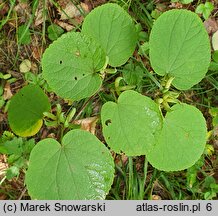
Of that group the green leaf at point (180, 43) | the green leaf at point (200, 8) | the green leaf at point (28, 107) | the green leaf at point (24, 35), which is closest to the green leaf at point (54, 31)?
the green leaf at point (24, 35)

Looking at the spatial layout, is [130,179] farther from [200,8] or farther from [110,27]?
[200,8]

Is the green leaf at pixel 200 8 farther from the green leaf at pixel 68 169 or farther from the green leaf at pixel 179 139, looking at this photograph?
the green leaf at pixel 68 169

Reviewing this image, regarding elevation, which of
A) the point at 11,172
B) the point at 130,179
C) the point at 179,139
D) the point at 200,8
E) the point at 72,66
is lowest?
the point at 130,179

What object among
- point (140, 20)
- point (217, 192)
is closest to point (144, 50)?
point (140, 20)

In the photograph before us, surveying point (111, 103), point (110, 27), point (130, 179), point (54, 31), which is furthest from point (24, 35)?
point (130, 179)

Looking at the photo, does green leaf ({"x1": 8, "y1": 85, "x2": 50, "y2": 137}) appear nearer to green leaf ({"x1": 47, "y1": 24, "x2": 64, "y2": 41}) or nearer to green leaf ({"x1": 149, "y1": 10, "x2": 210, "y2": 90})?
green leaf ({"x1": 47, "y1": 24, "x2": 64, "y2": 41})

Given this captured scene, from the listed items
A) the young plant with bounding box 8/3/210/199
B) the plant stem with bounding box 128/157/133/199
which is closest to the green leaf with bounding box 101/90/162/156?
the young plant with bounding box 8/3/210/199

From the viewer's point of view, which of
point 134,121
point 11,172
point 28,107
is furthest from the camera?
point 11,172
